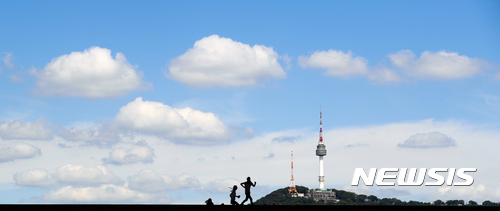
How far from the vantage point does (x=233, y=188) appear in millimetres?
36125
